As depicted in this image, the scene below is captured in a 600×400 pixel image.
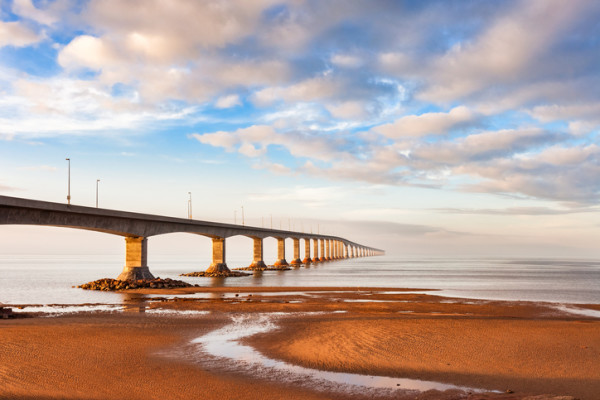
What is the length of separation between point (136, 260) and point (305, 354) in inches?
1852

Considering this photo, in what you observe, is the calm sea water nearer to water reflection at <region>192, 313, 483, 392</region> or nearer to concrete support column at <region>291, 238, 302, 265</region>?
water reflection at <region>192, 313, 483, 392</region>

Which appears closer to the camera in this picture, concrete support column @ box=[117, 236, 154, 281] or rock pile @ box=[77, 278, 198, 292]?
rock pile @ box=[77, 278, 198, 292]

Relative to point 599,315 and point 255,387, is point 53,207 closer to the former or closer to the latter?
point 255,387

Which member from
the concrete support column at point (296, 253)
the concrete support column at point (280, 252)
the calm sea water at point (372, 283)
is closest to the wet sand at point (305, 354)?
the calm sea water at point (372, 283)

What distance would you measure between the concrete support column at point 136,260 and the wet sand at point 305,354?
3051 cm

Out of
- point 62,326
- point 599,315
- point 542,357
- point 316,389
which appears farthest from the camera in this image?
point 599,315

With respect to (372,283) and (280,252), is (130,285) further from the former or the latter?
(280,252)

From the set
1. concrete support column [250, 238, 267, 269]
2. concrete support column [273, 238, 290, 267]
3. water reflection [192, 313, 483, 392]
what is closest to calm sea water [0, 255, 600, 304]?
water reflection [192, 313, 483, 392]

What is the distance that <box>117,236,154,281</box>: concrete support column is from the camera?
5775 centimetres

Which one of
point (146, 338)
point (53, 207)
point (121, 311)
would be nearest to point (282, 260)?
point (53, 207)

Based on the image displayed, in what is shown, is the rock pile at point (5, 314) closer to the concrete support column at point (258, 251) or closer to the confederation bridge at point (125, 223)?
the confederation bridge at point (125, 223)

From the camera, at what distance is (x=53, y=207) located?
46094mm

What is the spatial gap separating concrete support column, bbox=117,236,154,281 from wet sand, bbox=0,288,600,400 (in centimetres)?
3051

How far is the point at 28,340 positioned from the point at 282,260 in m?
115
